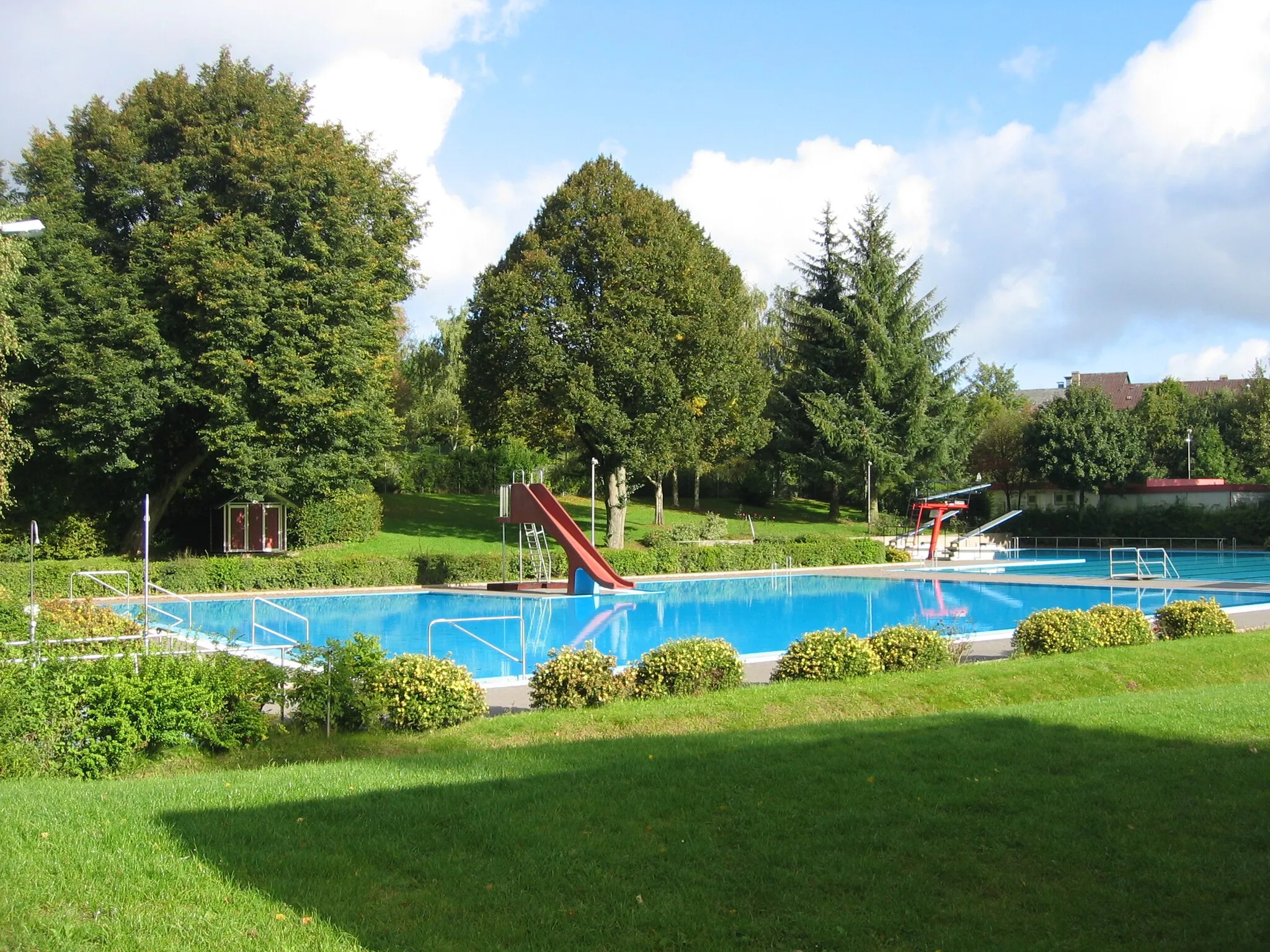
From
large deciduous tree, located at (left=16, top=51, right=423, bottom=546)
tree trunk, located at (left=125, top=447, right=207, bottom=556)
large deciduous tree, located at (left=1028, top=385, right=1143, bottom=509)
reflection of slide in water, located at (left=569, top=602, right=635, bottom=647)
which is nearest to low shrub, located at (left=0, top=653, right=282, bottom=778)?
reflection of slide in water, located at (left=569, top=602, right=635, bottom=647)

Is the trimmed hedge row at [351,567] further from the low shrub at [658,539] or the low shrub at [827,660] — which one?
the low shrub at [827,660]

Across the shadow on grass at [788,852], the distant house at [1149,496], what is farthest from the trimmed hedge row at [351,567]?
the shadow on grass at [788,852]

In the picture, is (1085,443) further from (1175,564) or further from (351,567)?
(351,567)

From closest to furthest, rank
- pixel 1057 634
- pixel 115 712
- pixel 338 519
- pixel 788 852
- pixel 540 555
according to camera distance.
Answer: pixel 788 852
pixel 115 712
pixel 1057 634
pixel 540 555
pixel 338 519

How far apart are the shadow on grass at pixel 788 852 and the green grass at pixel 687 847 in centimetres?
2

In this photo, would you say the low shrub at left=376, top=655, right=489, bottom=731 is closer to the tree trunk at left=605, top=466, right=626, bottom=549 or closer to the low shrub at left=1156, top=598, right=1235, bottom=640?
the low shrub at left=1156, top=598, right=1235, bottom=640

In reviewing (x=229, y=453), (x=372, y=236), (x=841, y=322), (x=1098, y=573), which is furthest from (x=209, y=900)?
(x=841, y=322)

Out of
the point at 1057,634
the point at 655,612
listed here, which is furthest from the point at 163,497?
the point at 1057,634

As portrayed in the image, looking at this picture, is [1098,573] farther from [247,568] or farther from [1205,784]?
[1205,784]

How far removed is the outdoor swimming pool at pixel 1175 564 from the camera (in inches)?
1261

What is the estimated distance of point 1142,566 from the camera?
3456 cm

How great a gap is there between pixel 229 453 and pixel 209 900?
23885 millimetres

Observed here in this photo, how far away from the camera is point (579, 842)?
5.06 metres

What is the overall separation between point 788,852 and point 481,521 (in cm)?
3420
